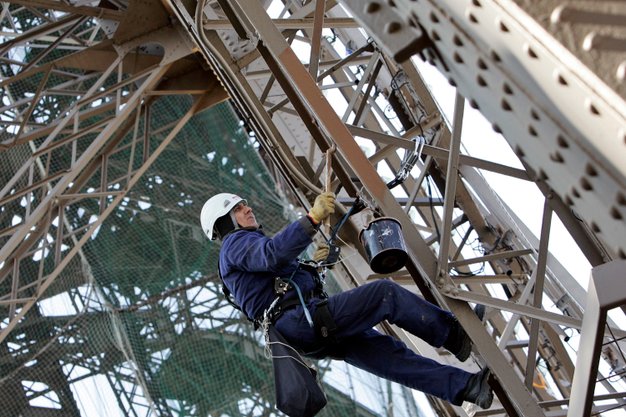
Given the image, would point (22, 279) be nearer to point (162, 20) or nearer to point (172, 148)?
point (172, 148)

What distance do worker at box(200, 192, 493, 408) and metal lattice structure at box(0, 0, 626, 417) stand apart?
189mm

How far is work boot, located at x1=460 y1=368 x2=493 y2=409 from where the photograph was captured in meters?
6.15

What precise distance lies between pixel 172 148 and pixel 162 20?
6275mm

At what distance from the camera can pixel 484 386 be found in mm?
6195

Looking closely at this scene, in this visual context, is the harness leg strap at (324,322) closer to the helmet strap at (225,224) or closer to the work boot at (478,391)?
the work boot at (478,391)

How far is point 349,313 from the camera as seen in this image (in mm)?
6355

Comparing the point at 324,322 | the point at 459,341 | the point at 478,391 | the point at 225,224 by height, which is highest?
the point at 225,224

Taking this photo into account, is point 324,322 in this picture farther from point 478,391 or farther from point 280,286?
point 478,391

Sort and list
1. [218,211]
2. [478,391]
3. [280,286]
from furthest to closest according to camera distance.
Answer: [218,211] < [280,286] < [478,391]

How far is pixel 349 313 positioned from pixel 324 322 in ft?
0.48

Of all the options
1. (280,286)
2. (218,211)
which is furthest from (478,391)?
(218,211)

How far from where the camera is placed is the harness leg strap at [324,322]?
6.38 m

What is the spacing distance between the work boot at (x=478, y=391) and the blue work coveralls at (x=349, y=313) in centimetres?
3

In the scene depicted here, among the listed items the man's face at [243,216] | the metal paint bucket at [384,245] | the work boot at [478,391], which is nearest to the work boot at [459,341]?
the work boot at [478,391]
